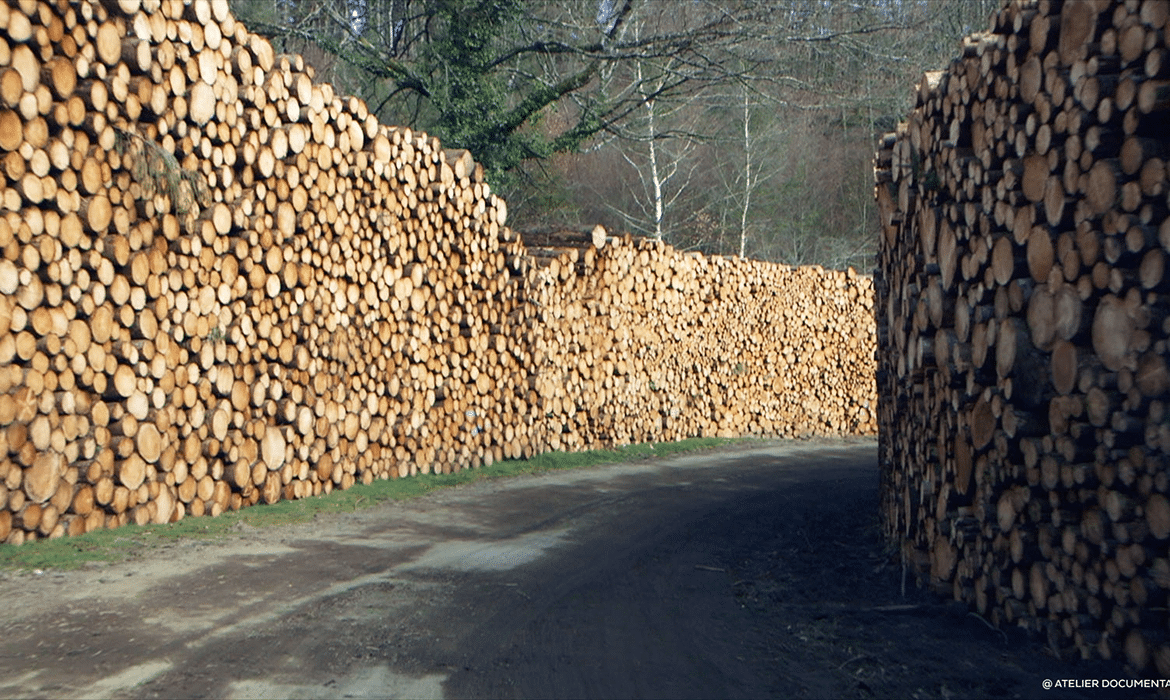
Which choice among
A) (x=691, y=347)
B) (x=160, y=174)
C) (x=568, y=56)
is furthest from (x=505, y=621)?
(x=568, y=56)

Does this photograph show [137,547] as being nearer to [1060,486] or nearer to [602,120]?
[1060,486]

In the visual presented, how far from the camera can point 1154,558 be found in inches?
136

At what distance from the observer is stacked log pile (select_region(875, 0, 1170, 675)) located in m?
3.51

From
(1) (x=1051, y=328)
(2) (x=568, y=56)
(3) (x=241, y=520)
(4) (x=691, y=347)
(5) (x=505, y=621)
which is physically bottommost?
(5) (x=505, y=621)

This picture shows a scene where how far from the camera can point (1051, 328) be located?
4.11m

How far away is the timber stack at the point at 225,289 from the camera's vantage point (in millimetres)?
5523

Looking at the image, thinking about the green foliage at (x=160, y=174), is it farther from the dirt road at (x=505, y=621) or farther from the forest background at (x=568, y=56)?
the forest background at (x=568, y=56)

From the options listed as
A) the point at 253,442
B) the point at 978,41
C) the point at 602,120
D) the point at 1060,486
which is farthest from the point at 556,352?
the point at 1060,486

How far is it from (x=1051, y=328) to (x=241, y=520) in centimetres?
533

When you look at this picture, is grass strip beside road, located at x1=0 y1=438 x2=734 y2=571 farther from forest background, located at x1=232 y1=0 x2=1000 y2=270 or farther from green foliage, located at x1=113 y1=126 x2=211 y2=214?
forest background, located at x1=232 y1=0 x2=1000 y2=270

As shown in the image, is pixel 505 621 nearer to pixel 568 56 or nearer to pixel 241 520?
pixel 241 520

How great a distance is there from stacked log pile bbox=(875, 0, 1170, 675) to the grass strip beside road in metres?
4.42

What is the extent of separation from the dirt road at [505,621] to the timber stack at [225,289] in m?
0.91

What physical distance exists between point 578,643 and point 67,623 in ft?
7.50
